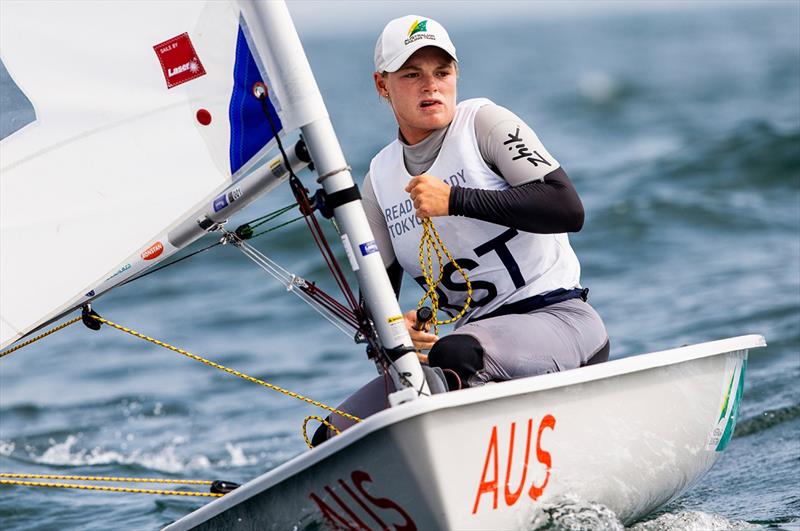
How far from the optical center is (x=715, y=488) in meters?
3.85

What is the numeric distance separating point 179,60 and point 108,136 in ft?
0.77

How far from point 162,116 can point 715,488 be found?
2.22 meters

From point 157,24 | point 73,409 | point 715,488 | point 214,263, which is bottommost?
point 715,488

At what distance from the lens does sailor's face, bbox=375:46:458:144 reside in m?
2.84

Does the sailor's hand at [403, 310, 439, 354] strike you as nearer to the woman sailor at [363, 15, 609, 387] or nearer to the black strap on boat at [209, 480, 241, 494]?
the woman sailor at [363, 15, 609, 387]

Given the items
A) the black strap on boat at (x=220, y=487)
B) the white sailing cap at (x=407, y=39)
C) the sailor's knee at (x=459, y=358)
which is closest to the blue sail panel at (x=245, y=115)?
the white sailing cap at (x=407, y=39)

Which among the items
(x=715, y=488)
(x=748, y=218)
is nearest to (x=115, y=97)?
(x=715, y=488)

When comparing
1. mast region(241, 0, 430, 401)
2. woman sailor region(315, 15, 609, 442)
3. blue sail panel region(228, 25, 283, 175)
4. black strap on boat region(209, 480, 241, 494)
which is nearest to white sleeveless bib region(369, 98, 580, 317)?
woman sailor region(315, 15, 609, 442)

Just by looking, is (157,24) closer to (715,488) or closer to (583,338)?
(583,338)

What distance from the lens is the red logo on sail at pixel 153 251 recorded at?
2676 millimetres

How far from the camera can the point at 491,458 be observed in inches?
96.3

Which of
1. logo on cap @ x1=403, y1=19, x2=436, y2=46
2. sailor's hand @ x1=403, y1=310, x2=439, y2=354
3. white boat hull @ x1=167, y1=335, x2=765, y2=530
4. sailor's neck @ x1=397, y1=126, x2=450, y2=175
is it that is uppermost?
logo on cap @ x1=403, y1=19, x2=436, y2=46

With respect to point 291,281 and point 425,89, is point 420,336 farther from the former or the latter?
point 425,89

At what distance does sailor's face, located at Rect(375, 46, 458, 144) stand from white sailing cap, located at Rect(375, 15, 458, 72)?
3 centimetres
